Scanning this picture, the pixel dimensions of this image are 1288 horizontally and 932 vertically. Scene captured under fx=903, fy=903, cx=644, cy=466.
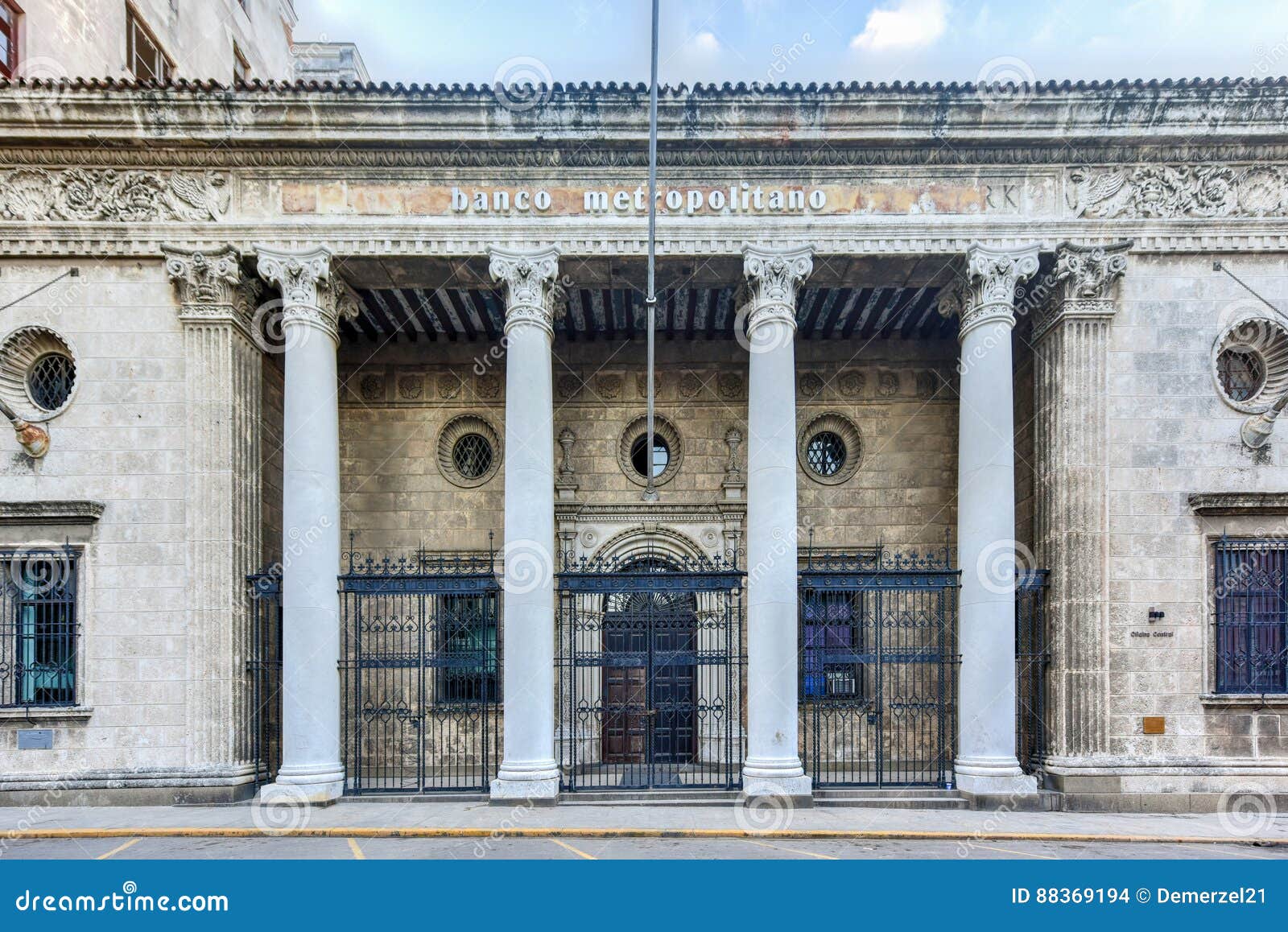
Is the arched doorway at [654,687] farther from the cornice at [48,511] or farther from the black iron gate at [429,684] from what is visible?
the cornice at [48,511]

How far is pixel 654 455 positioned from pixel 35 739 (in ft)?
40.1

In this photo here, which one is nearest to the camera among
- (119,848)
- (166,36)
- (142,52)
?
(119,848)

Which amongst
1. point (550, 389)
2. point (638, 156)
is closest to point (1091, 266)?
point (638, 156)

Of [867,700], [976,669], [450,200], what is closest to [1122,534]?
[976,669]

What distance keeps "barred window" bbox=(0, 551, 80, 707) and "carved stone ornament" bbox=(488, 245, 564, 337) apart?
8.25 meters

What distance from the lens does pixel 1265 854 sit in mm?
11180

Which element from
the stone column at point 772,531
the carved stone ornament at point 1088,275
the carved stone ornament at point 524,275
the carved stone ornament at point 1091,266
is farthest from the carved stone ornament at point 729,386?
the carved stone ornament at point 1091,266

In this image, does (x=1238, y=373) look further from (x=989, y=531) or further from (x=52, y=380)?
(x=52, y=380)

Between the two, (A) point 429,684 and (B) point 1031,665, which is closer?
(B) point 1031,665

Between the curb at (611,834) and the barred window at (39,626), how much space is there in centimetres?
280

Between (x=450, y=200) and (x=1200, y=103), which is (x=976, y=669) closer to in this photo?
(x=1200, y=103)

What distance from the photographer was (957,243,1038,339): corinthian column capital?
14.8 metres

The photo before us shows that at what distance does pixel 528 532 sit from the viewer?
14.4 metres

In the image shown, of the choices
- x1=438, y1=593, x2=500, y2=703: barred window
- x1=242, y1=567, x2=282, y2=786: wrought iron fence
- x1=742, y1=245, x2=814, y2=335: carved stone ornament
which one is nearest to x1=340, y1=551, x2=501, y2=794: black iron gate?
x1=438, y1=593, x2=500, y2=703: barred window
